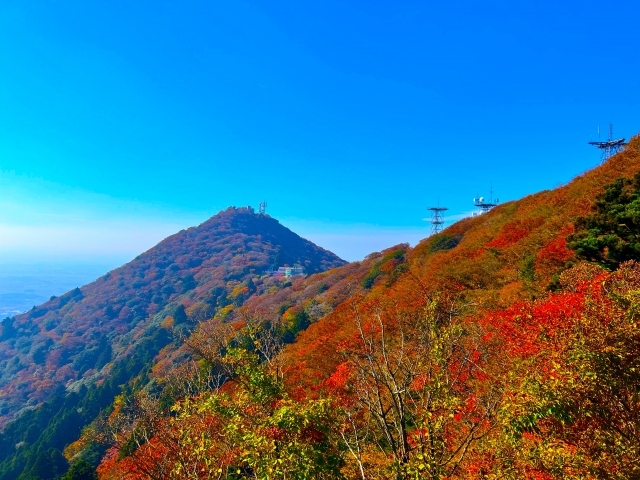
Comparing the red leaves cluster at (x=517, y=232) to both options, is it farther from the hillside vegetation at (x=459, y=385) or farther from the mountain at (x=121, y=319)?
the mountain at (x=121, y=319)

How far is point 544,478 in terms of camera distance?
195 inches

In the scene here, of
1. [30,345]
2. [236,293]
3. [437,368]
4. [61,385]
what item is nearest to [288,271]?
[236,293]

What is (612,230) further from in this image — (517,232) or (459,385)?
(517,232)

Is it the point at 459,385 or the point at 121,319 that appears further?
the point at 121,319

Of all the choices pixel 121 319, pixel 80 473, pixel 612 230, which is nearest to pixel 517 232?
pixel 612 230

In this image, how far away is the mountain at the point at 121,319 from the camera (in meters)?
51.4

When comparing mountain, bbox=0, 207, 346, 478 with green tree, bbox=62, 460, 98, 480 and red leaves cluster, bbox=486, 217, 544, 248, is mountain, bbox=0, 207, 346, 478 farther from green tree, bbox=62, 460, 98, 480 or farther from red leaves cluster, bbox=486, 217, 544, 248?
red leaves cluster, bbox=486, 217, 544, 248

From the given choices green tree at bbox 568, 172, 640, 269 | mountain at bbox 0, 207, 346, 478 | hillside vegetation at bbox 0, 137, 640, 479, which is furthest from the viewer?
mountain at bbox 0, 207, 346, 478

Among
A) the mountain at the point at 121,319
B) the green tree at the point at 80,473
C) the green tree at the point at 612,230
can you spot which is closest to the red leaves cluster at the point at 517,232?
the green tree at the point at 612,230

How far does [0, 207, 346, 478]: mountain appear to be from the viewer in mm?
51438

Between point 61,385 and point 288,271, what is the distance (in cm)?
5683

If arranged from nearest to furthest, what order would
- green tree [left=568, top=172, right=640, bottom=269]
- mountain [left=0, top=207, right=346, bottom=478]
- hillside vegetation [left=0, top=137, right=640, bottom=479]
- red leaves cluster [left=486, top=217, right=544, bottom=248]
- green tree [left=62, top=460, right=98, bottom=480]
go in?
hillside vegetation [left=0, top=137, right=640, bottom=479]
green tree [left=568, top=172, right=640, bottom=269]
green tree [left=62, top=460, right=98, bottom=480]
red leaves cluster [left=486, top=217, right=544, bottom=248]
mountain [left=0, top=207, right=346, bottom=478]

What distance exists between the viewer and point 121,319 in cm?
8781

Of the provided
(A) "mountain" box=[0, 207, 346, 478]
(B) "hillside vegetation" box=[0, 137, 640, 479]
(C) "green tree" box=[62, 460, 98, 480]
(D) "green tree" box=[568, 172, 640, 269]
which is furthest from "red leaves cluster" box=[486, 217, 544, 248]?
(C) "green tree" box=[62, 460, 98, 480]
